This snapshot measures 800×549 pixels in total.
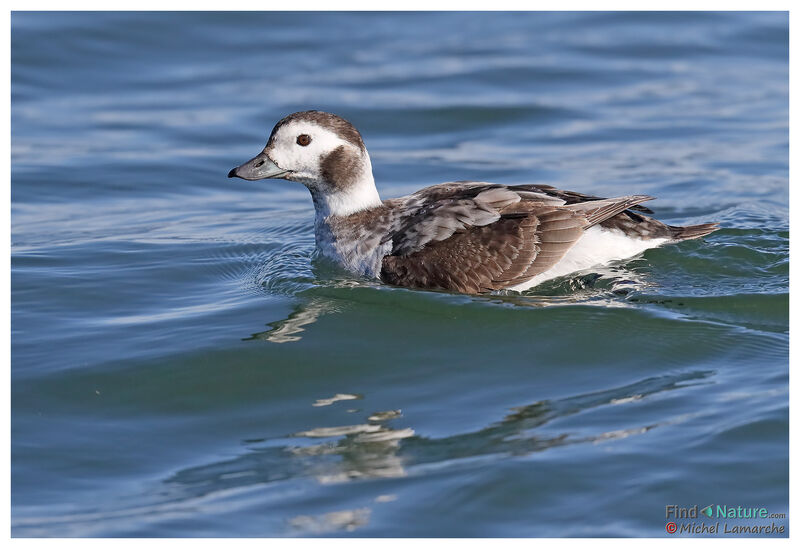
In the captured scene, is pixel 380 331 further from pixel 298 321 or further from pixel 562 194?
pixel 562 194

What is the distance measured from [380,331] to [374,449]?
5.36 ft

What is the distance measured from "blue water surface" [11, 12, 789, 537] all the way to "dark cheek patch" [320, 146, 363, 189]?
2.31 feet

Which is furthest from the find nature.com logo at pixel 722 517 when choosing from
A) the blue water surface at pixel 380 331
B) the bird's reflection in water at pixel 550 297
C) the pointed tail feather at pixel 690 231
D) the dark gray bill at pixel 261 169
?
the dark gray bill at pixel 261 169

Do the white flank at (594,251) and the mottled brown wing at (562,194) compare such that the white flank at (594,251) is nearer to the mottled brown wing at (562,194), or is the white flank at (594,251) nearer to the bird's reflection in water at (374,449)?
the mottled brown wing at (562,194)

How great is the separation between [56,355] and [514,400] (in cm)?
295

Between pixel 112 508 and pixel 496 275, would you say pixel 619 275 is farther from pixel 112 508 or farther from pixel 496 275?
pixel 112 508

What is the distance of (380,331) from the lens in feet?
23.7

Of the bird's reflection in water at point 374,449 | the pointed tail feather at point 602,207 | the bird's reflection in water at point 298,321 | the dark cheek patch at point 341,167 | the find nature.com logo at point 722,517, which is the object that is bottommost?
the find nature.com logo at point 722,517

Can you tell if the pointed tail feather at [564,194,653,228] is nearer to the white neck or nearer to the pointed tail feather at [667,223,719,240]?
the pointed tail feather at [667,223,719,240]

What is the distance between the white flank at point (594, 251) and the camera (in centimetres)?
793

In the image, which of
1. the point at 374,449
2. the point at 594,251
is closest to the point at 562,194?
the point at 594,251

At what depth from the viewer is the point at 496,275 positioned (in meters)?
7.71

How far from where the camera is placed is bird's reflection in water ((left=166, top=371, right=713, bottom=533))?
540cm

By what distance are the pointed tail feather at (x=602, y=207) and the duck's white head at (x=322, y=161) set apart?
1.57 metres
